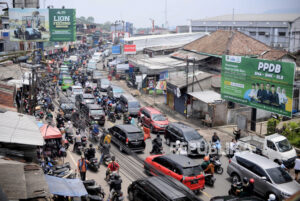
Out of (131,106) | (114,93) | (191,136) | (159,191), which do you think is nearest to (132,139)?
(191,136)

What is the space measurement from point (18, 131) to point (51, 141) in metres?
4.97

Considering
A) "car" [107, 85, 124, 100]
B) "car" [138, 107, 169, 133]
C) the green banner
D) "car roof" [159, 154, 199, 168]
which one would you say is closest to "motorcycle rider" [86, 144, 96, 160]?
"car roof" [159, 154, 199, 168]

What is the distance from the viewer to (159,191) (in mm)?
10148

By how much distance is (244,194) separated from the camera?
38.5 ft

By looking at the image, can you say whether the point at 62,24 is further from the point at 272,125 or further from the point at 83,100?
the point at 272,125

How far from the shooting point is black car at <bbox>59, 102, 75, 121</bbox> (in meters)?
23.4

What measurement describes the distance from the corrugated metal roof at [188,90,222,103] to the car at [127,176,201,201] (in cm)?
1286

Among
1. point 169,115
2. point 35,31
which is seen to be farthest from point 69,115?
point 35,31

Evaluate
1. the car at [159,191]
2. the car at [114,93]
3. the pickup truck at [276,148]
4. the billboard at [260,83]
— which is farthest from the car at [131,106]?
the car at [159,191]

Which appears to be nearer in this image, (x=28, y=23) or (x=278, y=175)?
(x=278, y=175)

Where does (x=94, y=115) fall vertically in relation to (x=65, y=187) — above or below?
below

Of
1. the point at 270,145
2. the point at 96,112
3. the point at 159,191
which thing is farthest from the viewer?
the point at 96,112

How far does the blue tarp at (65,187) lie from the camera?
30.4 ft

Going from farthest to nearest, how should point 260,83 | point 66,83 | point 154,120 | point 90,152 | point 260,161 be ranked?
1. point 66,83
2. point 154,120
3. point 260,83
4. point 90,152
5. point 260,161
